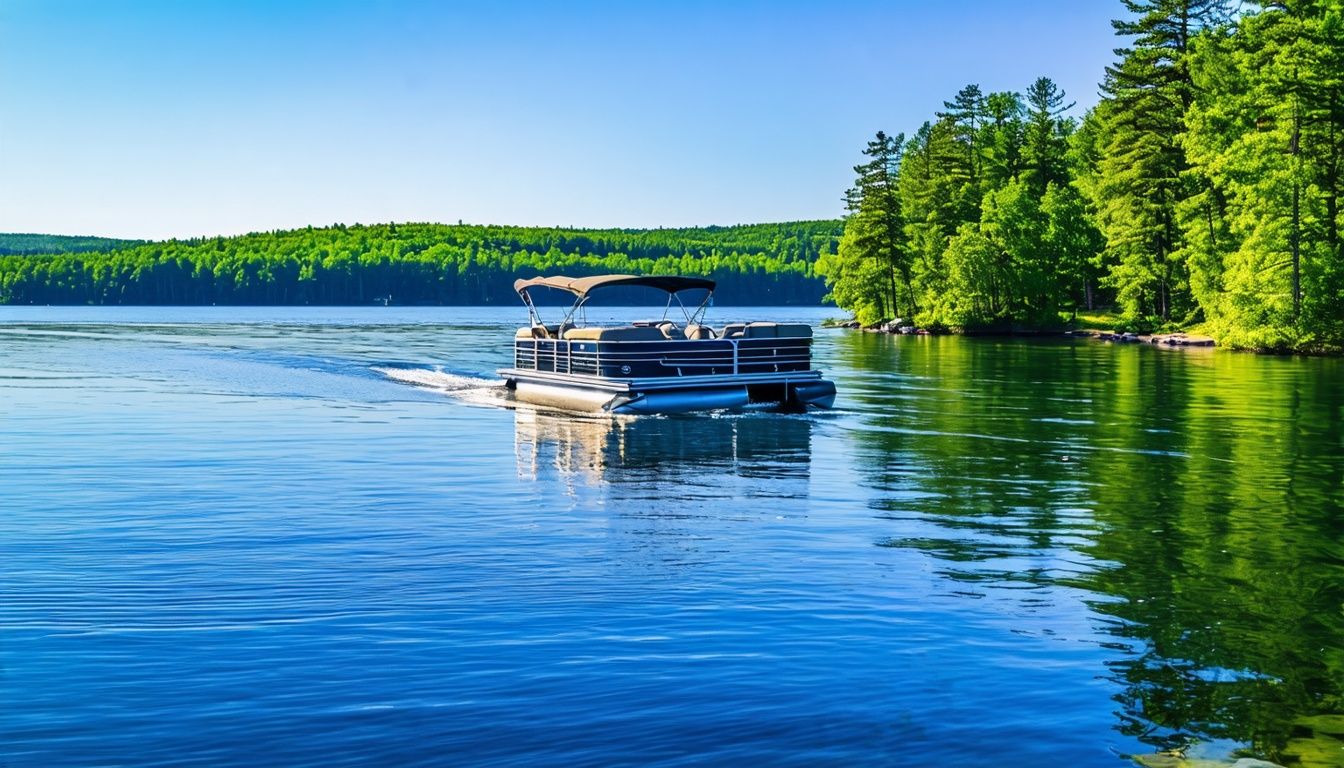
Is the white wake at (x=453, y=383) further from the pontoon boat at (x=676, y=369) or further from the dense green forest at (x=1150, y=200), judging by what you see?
the dense green forest at (x=1150, y=200)

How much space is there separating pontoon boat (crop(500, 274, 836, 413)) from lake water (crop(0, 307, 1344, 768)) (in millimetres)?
5373

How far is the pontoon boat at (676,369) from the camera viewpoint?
3347 centimetres

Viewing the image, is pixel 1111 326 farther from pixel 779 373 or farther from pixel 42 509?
pixel 42 509

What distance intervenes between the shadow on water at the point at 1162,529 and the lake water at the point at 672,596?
63mm

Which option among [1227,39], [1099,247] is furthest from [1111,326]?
[1227,39]

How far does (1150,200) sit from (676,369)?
5583 centimetres

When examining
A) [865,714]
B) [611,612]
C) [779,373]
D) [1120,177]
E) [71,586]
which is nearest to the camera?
[865,714]

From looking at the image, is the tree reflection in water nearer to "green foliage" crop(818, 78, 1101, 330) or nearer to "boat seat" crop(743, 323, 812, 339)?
"boat seat" crop(743, 323, 812, 339)

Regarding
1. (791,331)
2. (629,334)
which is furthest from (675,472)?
(791,331)

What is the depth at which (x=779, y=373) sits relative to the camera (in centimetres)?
3459

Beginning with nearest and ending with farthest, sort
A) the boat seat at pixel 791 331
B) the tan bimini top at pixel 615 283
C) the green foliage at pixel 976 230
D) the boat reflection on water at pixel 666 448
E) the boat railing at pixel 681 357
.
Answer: the boat reflection on water at pixel 666 448 → the boat railing at pixel 681 357 → the boat seat at pixel 791 331 → the tan bimini top at pixel 615 283 → the green foliage at pixel 976 230

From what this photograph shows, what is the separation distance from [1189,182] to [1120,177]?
3922mm

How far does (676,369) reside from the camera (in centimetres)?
3378

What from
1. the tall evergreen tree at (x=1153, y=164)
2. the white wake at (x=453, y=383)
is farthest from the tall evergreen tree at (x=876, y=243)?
the white wake at (x=453, y=383)
